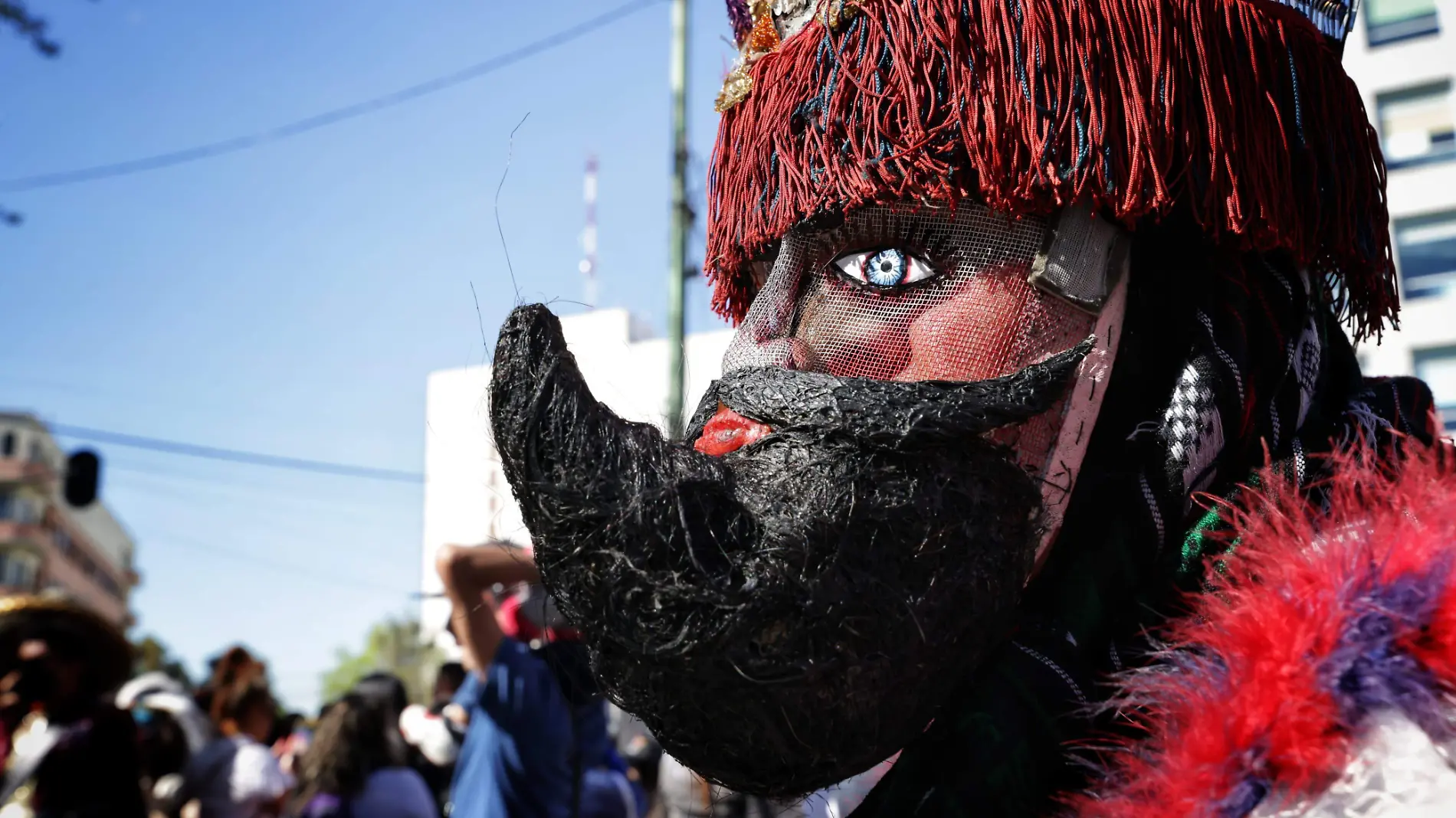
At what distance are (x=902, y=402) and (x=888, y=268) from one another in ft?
0.77

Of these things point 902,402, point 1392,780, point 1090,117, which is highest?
point 1090,117

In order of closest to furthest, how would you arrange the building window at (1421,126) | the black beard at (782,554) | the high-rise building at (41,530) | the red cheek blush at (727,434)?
1. the black beard at (782,554)
2. the red cheek blush at (727,434)
3. the building window at (1421,126)
4. the high-rise building at (41,530)

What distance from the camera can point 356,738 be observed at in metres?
4.35

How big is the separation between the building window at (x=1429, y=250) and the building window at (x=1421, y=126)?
0.56 metres

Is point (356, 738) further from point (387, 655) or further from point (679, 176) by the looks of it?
point (387, 655)

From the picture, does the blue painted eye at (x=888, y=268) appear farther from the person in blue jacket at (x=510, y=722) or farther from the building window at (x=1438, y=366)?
the building window at (x=1438, y=366)

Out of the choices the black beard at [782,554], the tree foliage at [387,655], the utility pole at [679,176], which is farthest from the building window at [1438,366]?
the tree foliage at [387,655]

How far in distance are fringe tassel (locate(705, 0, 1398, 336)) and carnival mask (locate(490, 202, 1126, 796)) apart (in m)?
0.08

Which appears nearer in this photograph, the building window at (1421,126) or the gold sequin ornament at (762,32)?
the gold sequin ornament at (762,32)

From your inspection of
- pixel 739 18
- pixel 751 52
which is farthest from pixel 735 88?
pixel 739 18

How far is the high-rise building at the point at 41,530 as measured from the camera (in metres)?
41.1

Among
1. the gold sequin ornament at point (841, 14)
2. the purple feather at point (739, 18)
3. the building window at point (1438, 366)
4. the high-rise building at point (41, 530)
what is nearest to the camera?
the gold sequin ornament at point (841, 14)

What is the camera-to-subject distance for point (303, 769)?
4430 millimetres

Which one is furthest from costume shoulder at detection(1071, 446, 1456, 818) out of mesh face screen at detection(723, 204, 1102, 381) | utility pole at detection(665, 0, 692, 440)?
utility pole at detection(665, 0, 692, 440)
